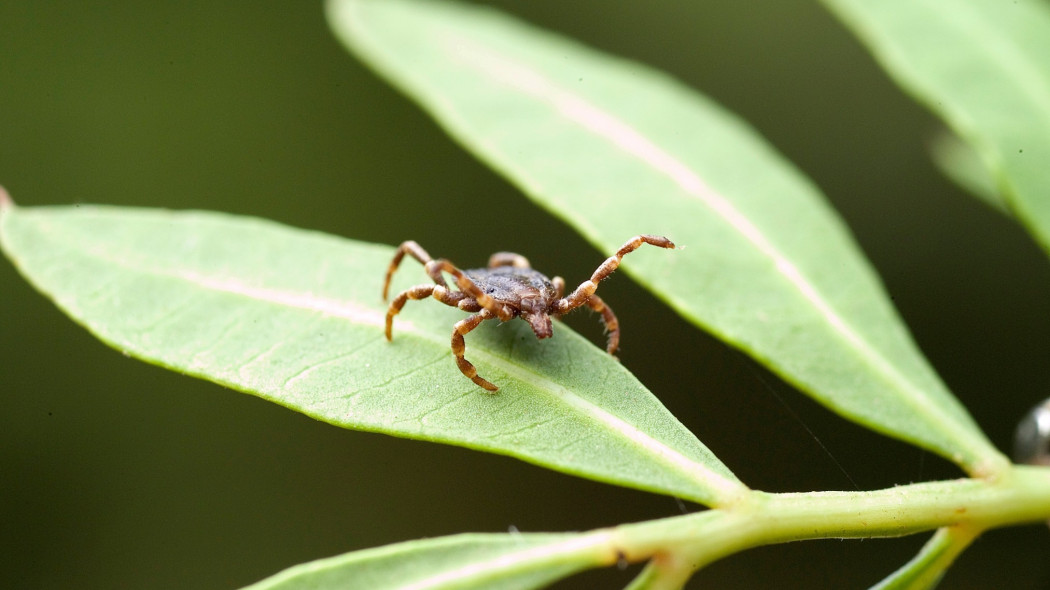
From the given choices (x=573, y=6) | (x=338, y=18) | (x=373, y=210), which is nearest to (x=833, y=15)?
(x=573, y=6)

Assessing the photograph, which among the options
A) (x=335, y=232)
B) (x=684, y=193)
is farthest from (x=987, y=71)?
(x=335, y=232)

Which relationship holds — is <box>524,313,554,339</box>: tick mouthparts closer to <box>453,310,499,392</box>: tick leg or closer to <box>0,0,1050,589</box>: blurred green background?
<box>453,310,499,392</box>: tick leg

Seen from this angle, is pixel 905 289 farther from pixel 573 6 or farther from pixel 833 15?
pixel 573 6

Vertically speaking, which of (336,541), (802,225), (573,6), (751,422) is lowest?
(336,541)

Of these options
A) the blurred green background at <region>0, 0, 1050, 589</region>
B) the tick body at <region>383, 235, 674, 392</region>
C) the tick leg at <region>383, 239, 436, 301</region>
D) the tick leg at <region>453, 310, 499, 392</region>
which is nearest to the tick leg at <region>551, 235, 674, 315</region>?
the tick body at <region>383, 235, 674, 392</region>

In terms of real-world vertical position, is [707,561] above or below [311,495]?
above

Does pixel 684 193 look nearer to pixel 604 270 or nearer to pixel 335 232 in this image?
pixel 604 270

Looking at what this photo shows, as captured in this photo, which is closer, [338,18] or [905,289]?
[338,18]

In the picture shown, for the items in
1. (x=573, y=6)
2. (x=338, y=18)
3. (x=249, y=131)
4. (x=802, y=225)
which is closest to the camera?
(x=802, y=225)
